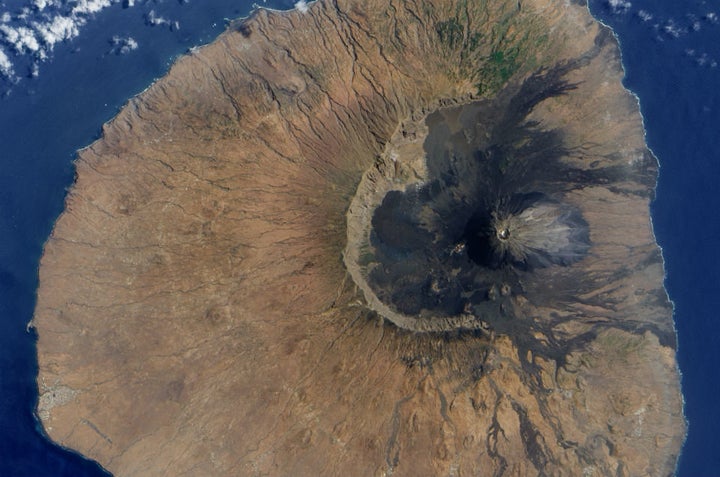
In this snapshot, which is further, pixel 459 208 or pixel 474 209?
pixel 459 208

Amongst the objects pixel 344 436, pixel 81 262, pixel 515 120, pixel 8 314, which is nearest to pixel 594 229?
pixel 515 120

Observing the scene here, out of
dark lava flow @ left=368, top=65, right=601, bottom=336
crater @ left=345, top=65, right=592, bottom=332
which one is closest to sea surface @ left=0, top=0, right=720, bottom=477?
dark lava flow @ left=368, top=65, right=601, bottom=336

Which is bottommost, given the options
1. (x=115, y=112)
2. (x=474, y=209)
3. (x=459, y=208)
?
(x=474, y=209)

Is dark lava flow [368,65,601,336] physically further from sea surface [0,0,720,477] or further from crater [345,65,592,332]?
sea surface [0,0,720,477]

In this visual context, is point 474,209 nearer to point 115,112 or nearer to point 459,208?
point 459,208

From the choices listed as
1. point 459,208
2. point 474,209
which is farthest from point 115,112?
point 474,209

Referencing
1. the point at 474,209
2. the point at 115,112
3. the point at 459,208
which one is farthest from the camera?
the point at 115,112
